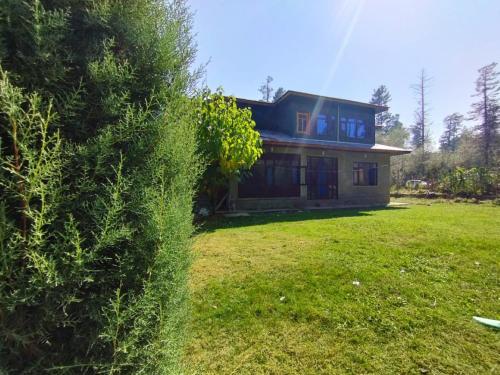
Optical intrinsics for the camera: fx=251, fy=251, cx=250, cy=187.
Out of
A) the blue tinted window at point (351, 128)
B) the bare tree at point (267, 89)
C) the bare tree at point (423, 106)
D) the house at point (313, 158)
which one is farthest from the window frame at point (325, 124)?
the bare tree at point (267, 89)

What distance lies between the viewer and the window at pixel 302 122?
52.1 ft

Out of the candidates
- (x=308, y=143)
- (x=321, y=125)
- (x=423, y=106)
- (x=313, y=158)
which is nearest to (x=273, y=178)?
(x=308, y=143)

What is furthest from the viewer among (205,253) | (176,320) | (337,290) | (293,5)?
(293,5)

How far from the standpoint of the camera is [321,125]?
16531 millimetres

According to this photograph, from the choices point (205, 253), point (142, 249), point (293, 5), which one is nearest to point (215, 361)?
point (142, 249)

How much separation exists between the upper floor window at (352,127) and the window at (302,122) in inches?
113

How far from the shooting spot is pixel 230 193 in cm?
1205

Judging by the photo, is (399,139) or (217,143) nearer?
(217,143)

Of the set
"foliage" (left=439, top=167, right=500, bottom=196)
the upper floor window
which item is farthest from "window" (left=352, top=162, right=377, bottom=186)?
"foliage" (left=439, top=167, right=500, bottom=196)

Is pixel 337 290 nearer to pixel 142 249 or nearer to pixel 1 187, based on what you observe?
pixel 142 249

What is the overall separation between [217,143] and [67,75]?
7.28m

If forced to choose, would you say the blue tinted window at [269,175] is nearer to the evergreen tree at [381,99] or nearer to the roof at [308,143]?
the roof at [308,143]

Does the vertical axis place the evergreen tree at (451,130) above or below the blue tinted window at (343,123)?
above

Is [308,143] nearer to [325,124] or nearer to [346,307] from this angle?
[325,124]
